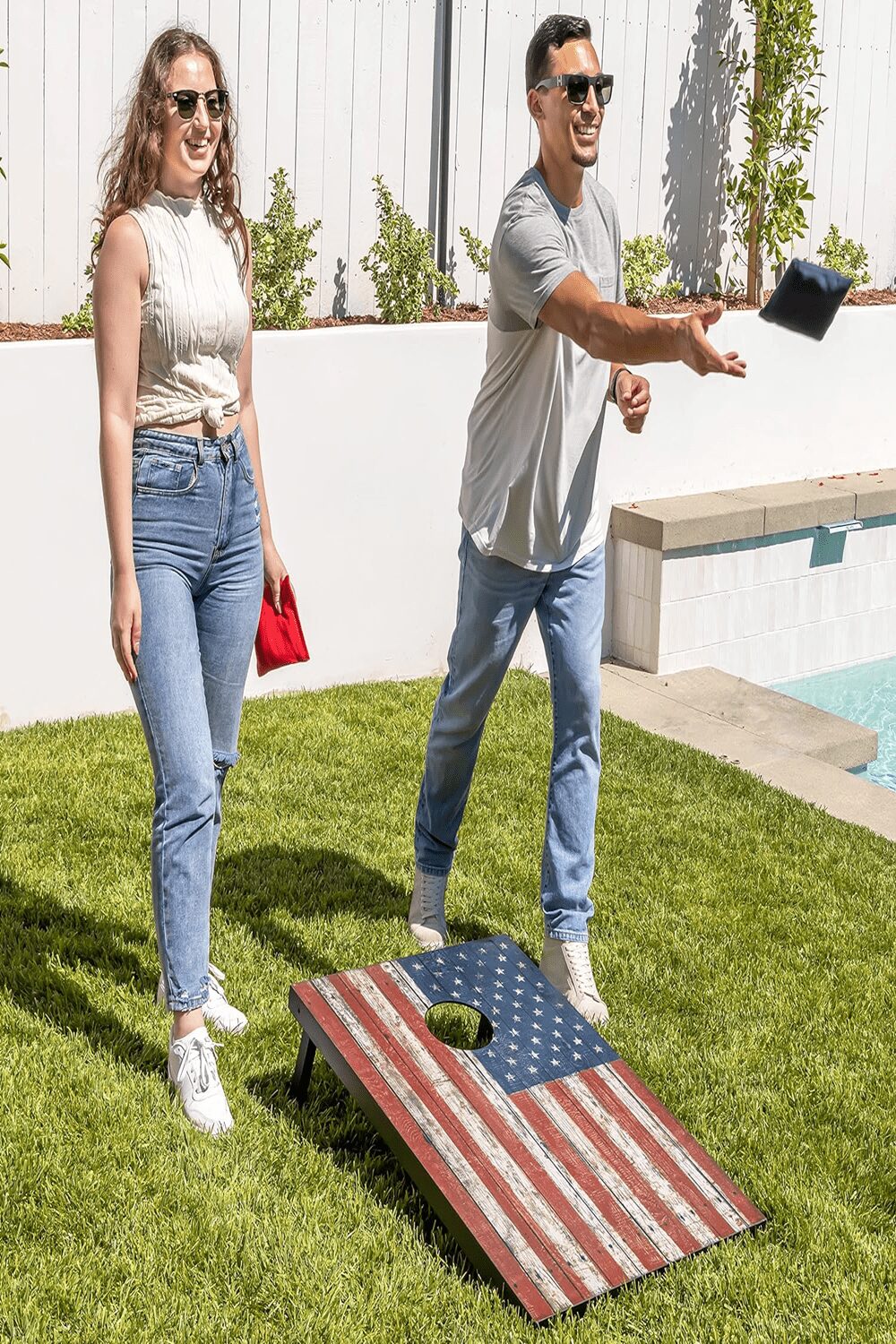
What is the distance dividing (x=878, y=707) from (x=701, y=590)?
1.29 m

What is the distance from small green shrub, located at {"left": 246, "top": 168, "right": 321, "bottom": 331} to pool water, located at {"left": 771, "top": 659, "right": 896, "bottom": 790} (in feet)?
10.0

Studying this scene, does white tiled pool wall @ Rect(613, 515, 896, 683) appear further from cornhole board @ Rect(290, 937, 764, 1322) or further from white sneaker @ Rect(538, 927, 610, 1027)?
cornhole board @ Rect(290, 937, 764, 1322)

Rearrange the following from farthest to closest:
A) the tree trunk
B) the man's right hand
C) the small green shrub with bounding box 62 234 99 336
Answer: the tree trunk < the small green shrub with bounding box 62 234 99 336 < the man's right hand

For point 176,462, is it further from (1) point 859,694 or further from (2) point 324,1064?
(1) point 859,694

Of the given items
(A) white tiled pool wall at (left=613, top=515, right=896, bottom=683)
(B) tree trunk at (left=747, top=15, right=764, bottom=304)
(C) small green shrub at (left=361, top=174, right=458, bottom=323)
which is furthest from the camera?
(B) tree trunk at (left=747, top=15, right=764, bottom=304)

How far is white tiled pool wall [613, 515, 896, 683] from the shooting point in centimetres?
694

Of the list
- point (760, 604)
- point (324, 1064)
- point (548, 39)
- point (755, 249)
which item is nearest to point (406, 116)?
point (755, 249)

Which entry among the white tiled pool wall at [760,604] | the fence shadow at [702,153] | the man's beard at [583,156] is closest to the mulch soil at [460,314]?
the fence shadow at [702,153]

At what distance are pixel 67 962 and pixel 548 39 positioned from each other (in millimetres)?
2448

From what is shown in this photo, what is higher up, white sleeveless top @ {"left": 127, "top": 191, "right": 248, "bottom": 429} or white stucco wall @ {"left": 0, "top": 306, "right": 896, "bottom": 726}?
white sleeveless top @ {"left": 127, "top": 191, "right": 248, "bottom": 429}

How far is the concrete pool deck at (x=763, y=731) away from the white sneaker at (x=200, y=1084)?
2770 mm

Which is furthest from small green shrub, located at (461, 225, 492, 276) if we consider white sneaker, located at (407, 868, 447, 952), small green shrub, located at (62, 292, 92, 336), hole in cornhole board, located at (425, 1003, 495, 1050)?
hole in cornhole board, located at (425, 1003, 495, 1050)

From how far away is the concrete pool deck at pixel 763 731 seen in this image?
5.42 metres

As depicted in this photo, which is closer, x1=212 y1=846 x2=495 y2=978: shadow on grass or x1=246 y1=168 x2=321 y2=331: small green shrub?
x1=212 y1=846 x2=495 y2=978: shadow on grass
